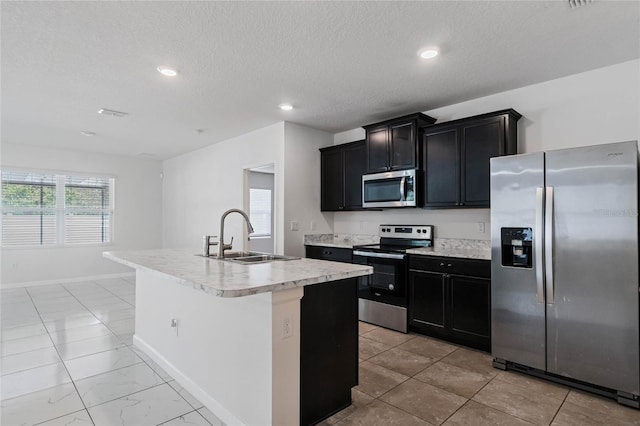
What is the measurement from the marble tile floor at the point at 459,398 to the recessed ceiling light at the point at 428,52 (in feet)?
8.26

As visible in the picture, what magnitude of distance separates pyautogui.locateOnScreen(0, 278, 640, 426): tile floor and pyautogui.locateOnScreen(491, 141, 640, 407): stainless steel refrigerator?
23 centimetres

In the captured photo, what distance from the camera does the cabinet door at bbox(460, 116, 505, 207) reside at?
330 centimetres

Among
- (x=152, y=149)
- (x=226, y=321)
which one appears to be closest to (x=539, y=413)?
(x=226, y=321)

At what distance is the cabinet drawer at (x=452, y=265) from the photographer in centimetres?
314

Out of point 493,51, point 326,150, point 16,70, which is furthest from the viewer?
point 326,150

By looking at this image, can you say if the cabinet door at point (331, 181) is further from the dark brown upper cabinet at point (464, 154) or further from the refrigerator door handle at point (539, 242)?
the refrigerator door handle at point (539, 242)

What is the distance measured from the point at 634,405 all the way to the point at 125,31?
4199 millimetres

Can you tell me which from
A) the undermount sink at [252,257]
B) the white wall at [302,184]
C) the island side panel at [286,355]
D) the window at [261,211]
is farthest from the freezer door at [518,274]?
the window at [261,211]

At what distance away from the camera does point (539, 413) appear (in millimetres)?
2191

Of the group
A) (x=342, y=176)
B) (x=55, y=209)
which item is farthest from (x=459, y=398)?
(x=55, y=209)

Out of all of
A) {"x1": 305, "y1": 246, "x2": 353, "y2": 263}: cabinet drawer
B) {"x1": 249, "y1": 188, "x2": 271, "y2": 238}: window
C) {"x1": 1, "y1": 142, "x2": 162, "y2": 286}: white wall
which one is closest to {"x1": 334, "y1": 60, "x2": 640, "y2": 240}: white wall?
{"x1": 305, "y1": 246, "x2": 353, "y2": 263}: cabinet drawer

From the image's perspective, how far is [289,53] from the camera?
8.87 ft

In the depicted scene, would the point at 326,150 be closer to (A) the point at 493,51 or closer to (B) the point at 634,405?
(A) the point at 493,51

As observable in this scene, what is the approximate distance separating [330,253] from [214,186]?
274 cm
